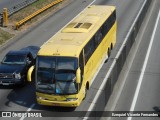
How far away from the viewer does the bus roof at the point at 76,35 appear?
21.4 metres

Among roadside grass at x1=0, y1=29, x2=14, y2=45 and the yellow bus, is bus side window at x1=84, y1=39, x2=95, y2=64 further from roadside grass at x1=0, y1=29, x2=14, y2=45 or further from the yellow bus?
roadside grass at x1=0, y1=29, x2=14, y2=45

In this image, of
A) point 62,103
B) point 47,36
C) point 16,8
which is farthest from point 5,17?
point 62,103

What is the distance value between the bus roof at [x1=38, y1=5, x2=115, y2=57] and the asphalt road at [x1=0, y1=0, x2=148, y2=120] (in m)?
3.33

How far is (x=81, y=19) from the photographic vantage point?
90.1 ft

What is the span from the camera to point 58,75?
21109 mm

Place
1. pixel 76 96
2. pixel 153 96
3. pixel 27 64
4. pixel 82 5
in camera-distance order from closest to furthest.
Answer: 1. pixel 76 96
2. pixel 153 96
3. pixel 27 64
4. pixel 82 5

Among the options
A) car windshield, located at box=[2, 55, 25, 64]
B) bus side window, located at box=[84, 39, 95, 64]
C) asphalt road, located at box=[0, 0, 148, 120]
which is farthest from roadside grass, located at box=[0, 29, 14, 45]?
bus side window, located at box=[84, 39, 95, 64]

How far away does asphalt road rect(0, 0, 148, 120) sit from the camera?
22812 mm

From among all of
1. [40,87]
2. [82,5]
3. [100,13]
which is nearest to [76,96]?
[40,87]

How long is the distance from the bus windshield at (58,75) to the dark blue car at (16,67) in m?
3.61

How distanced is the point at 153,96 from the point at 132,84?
227cm

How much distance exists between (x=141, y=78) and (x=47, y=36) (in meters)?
12.0

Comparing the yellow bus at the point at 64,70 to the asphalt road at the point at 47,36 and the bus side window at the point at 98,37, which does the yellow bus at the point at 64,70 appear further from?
the bus side window at the point at 98,37

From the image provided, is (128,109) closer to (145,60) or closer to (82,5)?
(145,60)
